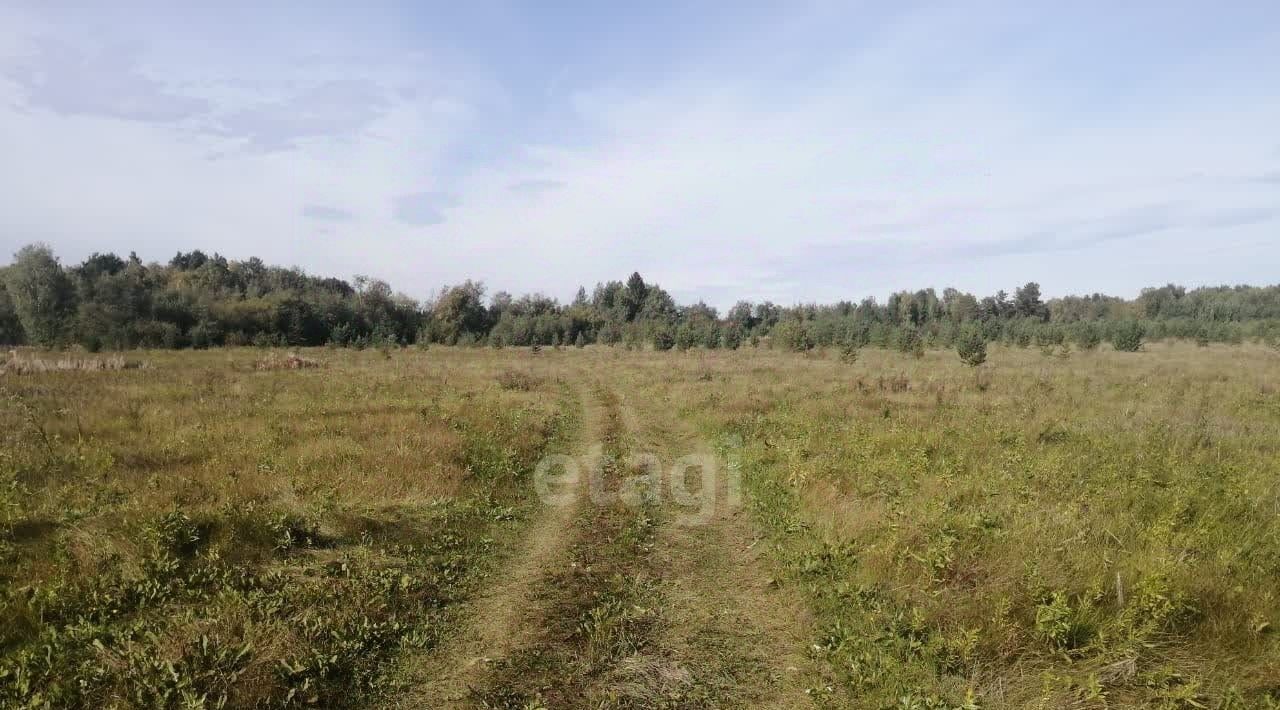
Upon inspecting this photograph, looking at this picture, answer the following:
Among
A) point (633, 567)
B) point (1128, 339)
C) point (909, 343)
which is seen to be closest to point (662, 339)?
point (909, 343)

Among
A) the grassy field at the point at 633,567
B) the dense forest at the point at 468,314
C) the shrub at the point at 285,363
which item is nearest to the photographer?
the grassy field at the point at 633,567

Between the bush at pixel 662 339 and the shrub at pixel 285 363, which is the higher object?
the bush at pixel 662 339

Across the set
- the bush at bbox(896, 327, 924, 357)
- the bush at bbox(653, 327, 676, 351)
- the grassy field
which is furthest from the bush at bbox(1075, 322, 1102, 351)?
the grassy field

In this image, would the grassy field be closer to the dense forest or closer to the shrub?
the shrub

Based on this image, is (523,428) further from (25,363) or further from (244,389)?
(25,363)

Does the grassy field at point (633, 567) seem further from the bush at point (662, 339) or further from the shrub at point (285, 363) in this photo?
the bush at point (662, 339)

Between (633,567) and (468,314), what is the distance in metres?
88.2

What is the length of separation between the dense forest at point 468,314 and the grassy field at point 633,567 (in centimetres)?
3431

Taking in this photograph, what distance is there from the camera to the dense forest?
47.2m

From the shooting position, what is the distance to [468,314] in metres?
90.2

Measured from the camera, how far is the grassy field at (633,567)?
4.60m

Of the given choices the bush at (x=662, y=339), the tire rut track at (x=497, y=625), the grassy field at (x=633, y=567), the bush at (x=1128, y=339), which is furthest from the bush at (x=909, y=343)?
the tire rut track at (x=497, y=625)

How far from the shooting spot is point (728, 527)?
8.58 meters

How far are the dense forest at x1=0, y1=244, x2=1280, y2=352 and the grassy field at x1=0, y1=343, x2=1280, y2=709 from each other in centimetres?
3431
